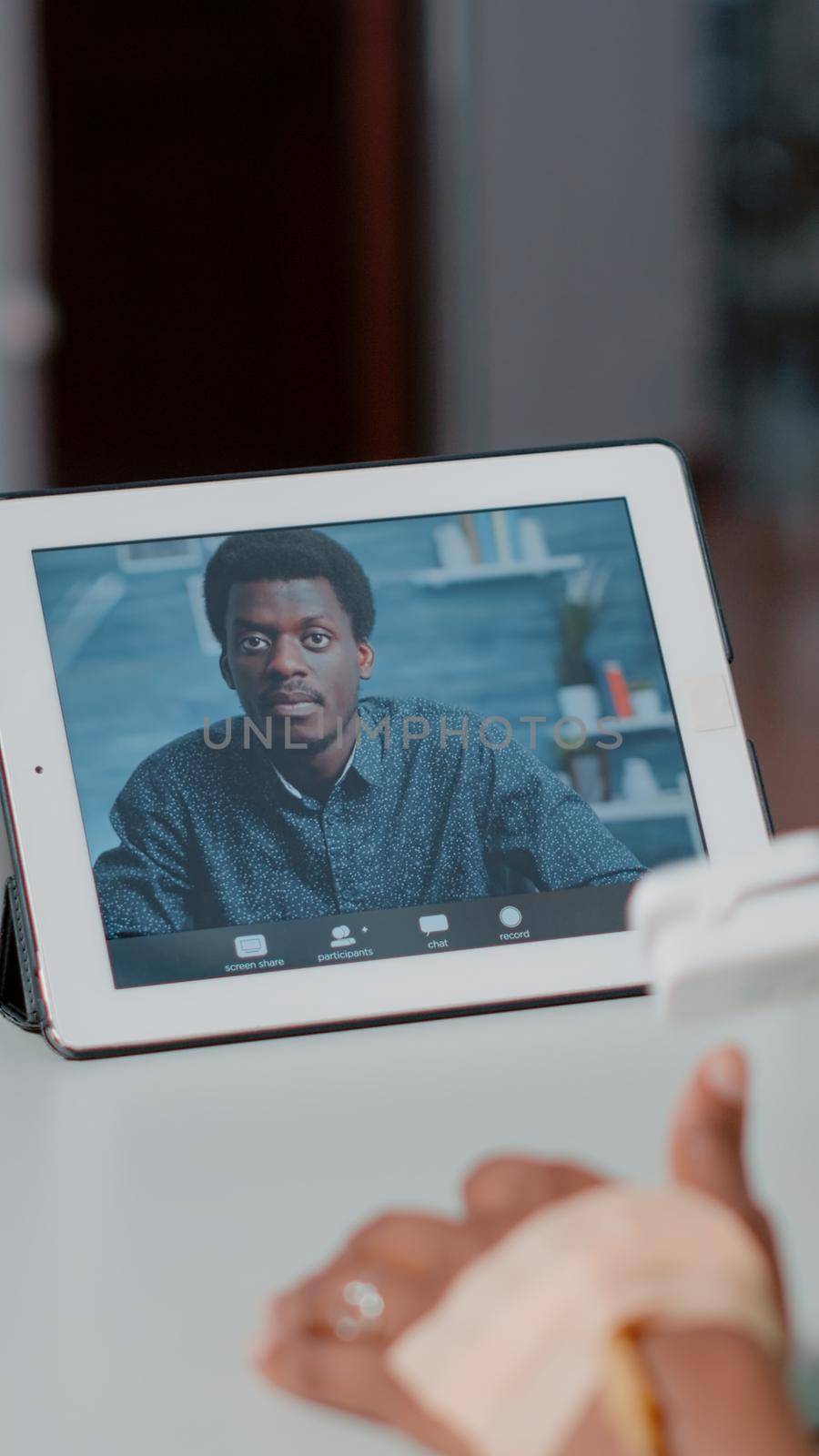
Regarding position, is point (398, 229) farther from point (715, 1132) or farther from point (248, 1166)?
point (715, 1132)

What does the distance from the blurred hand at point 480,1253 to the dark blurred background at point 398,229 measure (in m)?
2.25

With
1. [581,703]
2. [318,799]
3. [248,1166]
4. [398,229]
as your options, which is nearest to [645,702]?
[581,703]

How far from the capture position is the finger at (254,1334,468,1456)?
28 cm

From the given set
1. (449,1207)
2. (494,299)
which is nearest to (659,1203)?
(449,1207)

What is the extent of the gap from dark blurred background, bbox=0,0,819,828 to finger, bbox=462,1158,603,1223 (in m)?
2.24

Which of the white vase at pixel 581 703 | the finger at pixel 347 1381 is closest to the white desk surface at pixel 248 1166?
the finger at pixel 347 1381

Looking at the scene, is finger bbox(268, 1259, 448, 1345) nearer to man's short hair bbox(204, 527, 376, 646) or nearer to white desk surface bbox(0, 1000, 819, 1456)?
white desk surface bbox(0, 1000, 819, 1456)

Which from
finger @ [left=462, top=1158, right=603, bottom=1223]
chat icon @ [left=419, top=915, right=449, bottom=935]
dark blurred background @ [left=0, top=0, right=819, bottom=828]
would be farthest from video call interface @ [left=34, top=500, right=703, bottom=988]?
dark blurred background @ [left=0, top=0, right=819, bottom=828]

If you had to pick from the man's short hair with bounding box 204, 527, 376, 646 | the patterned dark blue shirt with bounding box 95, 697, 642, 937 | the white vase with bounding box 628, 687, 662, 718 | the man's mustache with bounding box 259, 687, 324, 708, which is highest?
the man's short hair with bounding box 204, 527, 376, 646

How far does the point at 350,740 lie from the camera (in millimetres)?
546

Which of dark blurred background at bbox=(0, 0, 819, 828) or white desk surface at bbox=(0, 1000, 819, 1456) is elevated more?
dark blurred background at bbox=(0, 0, 819, 828)

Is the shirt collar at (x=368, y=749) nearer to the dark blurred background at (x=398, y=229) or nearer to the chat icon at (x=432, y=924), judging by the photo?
the chat icon at (x=432, y=924)

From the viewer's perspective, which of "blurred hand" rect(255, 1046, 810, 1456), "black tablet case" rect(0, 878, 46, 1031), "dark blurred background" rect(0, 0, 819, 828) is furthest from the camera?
"dark blurred background" rect(0, 0, 819, 828)

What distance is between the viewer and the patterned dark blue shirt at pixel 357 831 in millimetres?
526
